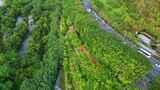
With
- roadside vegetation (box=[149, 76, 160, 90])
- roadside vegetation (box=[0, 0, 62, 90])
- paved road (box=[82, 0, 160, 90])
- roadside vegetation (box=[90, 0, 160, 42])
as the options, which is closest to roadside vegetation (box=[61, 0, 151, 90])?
paved road (box=[82, 0, 160, 90])

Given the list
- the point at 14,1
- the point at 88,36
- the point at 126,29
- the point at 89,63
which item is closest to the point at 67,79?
the point at 89,63

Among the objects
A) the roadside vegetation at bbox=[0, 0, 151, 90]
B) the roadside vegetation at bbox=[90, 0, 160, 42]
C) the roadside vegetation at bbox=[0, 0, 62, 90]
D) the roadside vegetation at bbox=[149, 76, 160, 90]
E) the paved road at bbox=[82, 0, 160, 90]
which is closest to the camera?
the roadside vegetation at bbox=[149, 76, 160, 90]

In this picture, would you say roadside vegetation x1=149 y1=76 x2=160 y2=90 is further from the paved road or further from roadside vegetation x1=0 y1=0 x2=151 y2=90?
roadside vegetation x1=0 y1=0 x2=151 y2=90

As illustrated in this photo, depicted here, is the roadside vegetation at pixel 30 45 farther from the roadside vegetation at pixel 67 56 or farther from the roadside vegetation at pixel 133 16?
the roadside vegetation at pixel 133 16

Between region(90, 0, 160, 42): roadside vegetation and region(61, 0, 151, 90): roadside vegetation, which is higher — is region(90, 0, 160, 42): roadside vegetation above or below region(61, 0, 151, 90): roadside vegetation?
above

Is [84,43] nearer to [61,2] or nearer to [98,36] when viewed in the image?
[98,36]

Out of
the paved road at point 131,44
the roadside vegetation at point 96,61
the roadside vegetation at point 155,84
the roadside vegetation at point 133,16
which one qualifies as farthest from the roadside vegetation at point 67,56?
the roadside vegetation at point 133,16

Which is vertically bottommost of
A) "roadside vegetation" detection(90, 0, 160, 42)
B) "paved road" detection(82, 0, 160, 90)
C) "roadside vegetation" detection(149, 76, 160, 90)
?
"roadside vegetation" detection(149, 76, 160, 90)

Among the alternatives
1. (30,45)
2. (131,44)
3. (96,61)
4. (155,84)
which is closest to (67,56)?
(96,61)

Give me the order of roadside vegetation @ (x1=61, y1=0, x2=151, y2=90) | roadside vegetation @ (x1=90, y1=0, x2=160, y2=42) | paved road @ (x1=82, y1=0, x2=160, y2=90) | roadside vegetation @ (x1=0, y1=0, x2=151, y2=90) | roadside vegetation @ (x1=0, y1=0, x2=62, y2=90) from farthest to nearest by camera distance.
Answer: roadside vegetation @ (x1=90, y1=0, x2=160, y2=42)
roadside vegetation @ (x1=0, y1=0, x2=62, y2=90)
roadside vegetation @ (x1=0, y1=0, x2=151, y2=90)
roadside vegetation @ (x1=61, y1=0, x2=151, y2=90)
paved road @ (x1=82, y1=0, x2=160, y2=90)
